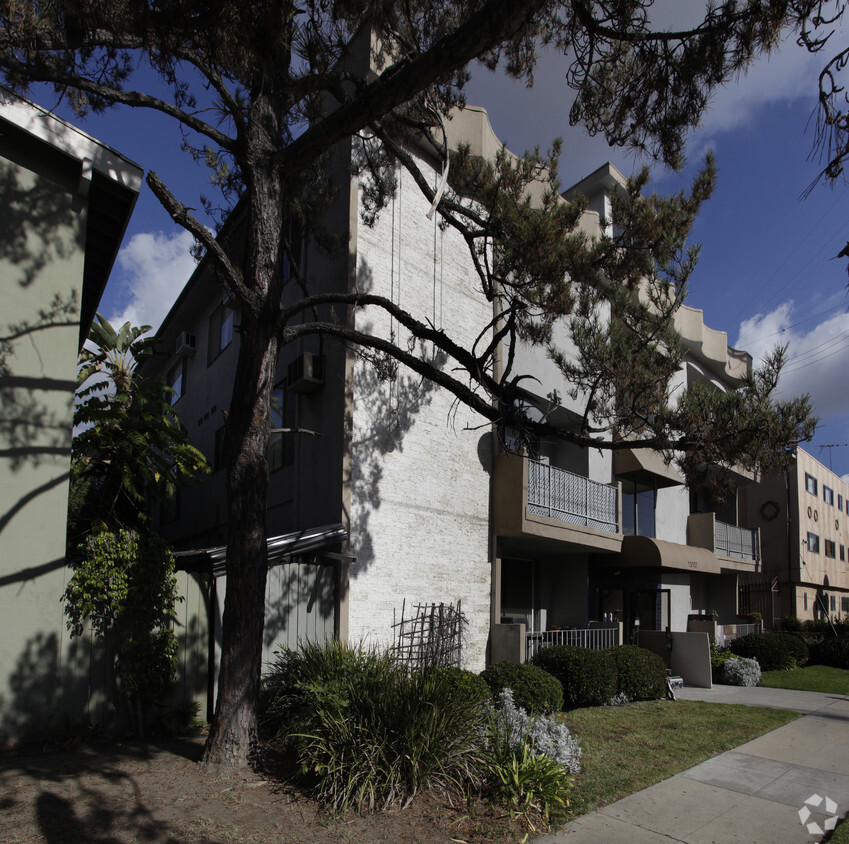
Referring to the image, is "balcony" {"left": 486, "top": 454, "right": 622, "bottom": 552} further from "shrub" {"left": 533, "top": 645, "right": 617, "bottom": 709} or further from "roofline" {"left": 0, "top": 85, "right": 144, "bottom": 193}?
"roofline" {"left": 0, "top": 85, "right": 144, "bottom": 193}

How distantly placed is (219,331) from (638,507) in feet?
42.5

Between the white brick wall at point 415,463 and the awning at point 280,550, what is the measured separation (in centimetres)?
60

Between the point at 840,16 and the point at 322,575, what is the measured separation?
9290mm

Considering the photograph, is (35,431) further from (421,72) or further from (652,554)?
(652,554)

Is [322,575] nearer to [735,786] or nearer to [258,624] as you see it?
[258,624]

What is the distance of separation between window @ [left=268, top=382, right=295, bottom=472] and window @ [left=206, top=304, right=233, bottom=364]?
4.39 metres

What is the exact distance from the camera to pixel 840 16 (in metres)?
4.31

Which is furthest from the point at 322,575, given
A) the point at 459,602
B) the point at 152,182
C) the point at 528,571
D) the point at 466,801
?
the point at 528,571

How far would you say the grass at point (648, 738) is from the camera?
7.65 meters

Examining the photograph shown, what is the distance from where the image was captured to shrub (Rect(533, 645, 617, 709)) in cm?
1198

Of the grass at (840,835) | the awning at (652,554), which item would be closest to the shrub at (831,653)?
the awning at (652,554)

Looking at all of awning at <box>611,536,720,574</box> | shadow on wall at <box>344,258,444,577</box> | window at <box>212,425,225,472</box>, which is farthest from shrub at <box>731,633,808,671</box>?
window at <box>212,425,225,472</box>

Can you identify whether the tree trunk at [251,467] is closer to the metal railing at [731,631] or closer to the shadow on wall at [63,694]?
the shadow on wall at [63,694]

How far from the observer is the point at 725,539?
77.6ft
